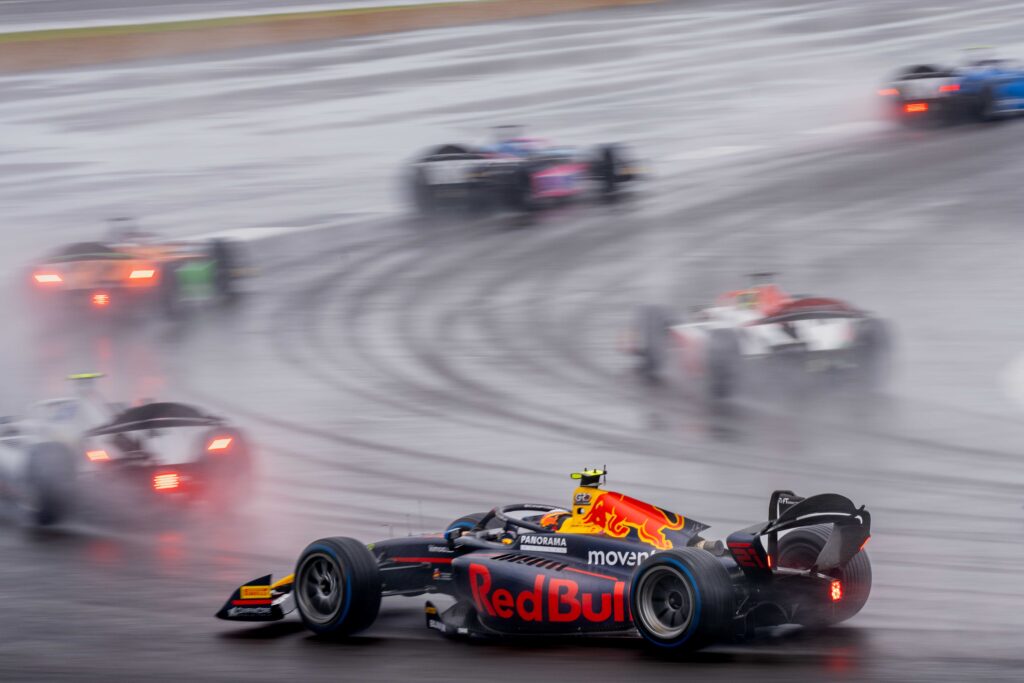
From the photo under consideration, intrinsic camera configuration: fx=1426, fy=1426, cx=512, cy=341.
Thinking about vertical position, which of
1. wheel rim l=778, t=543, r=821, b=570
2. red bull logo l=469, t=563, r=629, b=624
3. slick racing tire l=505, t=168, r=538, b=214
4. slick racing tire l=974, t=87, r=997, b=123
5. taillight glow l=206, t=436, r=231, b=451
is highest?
slick racing tire l=974, t=87, r=997, b=123

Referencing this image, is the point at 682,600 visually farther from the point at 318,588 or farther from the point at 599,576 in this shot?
the point at 318,588

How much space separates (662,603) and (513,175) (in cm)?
1698

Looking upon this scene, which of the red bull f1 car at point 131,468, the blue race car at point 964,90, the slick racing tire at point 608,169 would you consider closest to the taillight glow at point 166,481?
the red bull f1 car at point 131,468

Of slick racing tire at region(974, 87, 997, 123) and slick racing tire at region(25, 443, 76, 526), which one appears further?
slick racing tire at region(974, 87, 997, 123)

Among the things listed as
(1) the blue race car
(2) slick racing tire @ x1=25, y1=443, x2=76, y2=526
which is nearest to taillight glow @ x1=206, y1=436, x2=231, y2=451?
(2) slick racing tire @ x1=25, y1=443, x2=76, y2=526

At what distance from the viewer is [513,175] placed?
78.5 ft

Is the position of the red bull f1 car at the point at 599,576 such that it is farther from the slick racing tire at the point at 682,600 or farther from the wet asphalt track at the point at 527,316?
the wet asphalt track at the point at 527,316

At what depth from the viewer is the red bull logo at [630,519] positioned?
316 inches

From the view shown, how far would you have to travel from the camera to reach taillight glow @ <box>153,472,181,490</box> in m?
11.8

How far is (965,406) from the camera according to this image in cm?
1488

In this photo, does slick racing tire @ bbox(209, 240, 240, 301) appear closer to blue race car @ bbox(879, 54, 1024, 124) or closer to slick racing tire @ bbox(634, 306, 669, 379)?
slick racing tire @ bbox(634, 306, 669, 379)

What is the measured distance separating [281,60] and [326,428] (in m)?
23.7

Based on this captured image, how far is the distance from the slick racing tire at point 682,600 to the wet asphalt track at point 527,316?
0.19 metres

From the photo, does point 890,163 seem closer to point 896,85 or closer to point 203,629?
point 896,85
